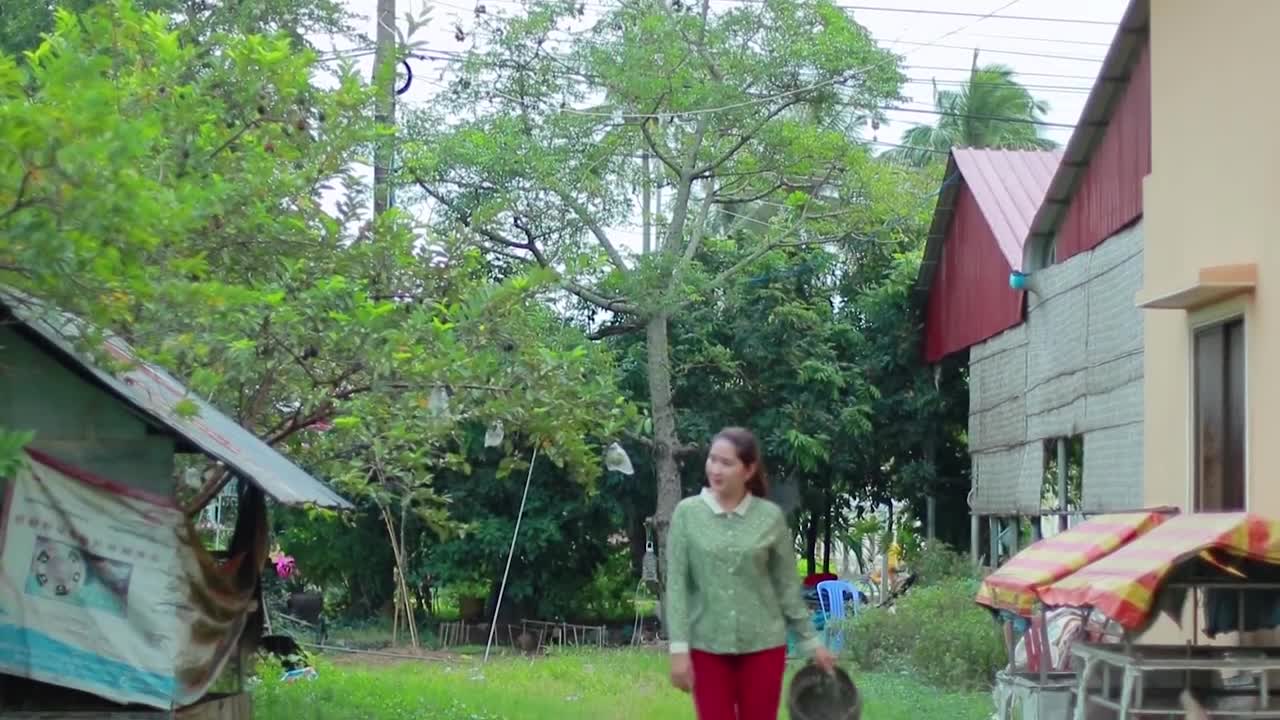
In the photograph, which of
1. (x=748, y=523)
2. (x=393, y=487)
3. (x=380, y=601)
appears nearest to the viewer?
(x=748, y=523)

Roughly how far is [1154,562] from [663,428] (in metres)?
15.9

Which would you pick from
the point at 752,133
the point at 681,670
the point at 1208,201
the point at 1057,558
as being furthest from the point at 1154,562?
the point at 752,133

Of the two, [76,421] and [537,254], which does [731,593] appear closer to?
[76,421]

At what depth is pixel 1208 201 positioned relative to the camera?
9992 mm

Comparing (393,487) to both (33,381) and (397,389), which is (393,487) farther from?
(33,381)

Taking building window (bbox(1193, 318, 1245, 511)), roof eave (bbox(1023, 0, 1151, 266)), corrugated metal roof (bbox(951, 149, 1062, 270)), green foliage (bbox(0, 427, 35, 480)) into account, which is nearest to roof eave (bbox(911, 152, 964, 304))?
corrugated metal roof (bbox(951, 149, 1062, 270))

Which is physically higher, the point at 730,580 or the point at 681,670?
the point at 730,580

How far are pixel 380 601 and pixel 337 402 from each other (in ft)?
50.0

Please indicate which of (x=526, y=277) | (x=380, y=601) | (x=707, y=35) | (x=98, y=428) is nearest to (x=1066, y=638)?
(x=526, y=277)

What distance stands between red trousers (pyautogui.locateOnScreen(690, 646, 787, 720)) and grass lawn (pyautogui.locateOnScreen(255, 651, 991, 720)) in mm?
6692

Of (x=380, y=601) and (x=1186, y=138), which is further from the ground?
(x=1186, y=138)

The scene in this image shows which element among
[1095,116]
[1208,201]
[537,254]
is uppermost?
[1095,116]

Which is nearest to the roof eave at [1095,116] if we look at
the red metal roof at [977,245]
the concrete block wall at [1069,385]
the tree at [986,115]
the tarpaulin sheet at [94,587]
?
the concrete block wall at [1069,385]

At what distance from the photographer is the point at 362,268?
1134cm
